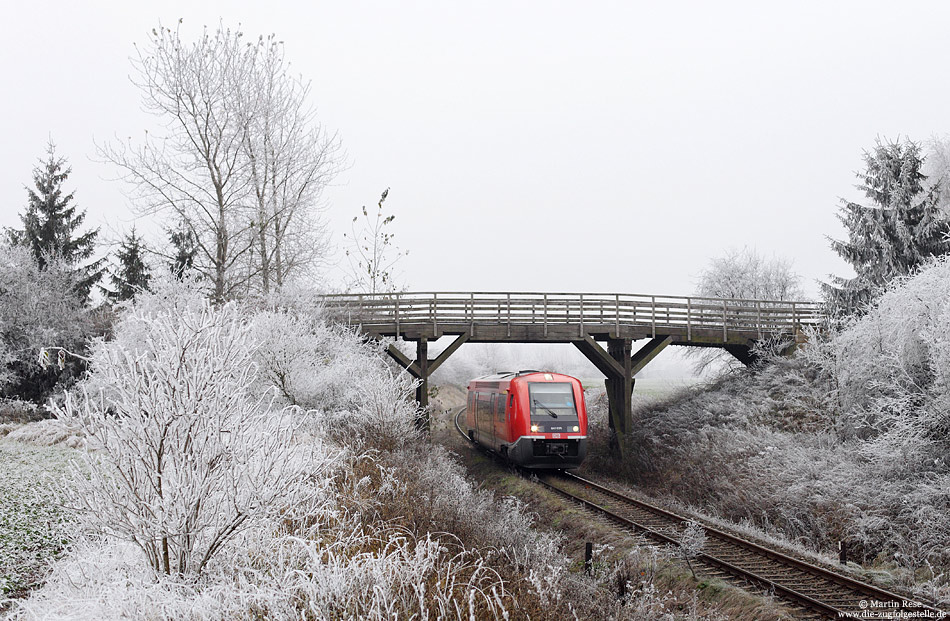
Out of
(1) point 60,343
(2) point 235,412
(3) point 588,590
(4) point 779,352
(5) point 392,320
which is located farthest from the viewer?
(1) point 60,343

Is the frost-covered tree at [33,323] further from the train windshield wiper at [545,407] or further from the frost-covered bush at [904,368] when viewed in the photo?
the frost-covered bush at [904,368]

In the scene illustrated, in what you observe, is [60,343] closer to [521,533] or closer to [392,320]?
[392,320]

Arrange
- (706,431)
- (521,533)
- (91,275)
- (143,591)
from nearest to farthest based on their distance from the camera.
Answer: (143,591) → (521,533) → (706,431) → (91,275)

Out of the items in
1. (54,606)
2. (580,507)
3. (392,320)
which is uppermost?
(392,320)

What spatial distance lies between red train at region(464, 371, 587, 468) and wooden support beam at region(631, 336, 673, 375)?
487 cm

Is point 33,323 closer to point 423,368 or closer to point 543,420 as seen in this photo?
point 423,368

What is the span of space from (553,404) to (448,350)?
3975mm

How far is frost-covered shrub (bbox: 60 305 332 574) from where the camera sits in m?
4.72

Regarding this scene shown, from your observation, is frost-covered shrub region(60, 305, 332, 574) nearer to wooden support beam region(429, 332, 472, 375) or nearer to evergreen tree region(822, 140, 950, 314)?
wooden support beam region(429, 332, 472, 375)

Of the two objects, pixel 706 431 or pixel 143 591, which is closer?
pixel 143 591

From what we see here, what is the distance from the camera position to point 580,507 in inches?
556

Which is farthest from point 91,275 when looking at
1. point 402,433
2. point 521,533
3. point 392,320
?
point 521,533

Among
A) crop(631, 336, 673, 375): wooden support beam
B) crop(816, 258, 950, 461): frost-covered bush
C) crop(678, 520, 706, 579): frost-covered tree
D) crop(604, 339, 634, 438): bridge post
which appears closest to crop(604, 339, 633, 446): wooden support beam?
crop(604, 339, 634, 438): bridge post

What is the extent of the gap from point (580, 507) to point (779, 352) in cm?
1229
